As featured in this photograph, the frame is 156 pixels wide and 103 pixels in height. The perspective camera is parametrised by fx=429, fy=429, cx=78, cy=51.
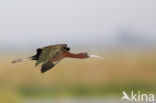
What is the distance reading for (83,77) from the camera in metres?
2.46

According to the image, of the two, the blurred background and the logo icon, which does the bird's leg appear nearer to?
the blurred background

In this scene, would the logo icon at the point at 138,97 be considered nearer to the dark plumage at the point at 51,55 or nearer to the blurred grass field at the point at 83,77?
the blurred grass field at the point at 83,77

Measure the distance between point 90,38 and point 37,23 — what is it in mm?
313

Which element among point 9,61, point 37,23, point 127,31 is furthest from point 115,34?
point 9,61

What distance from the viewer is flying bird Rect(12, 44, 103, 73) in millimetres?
2445

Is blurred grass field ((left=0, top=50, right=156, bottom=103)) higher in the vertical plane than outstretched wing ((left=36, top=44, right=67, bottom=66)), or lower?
lower

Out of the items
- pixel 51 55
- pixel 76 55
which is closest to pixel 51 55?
pixel 51 55

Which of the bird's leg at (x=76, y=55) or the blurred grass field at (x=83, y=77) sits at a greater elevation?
the bird's leg at (x=76, y=55)

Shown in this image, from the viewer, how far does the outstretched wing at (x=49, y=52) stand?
2.44m

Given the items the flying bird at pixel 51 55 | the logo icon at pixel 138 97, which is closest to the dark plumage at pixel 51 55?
the flying bird at pixel 51 55

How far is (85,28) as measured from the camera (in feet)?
8.04

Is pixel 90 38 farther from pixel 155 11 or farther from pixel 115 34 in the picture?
pixel 155 11

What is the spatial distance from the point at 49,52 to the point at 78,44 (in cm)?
17

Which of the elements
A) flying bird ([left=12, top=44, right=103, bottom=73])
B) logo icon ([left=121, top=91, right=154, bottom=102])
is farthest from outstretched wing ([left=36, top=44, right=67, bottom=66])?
logo icon ([left=121, top=91, right=154, bottom=102])
